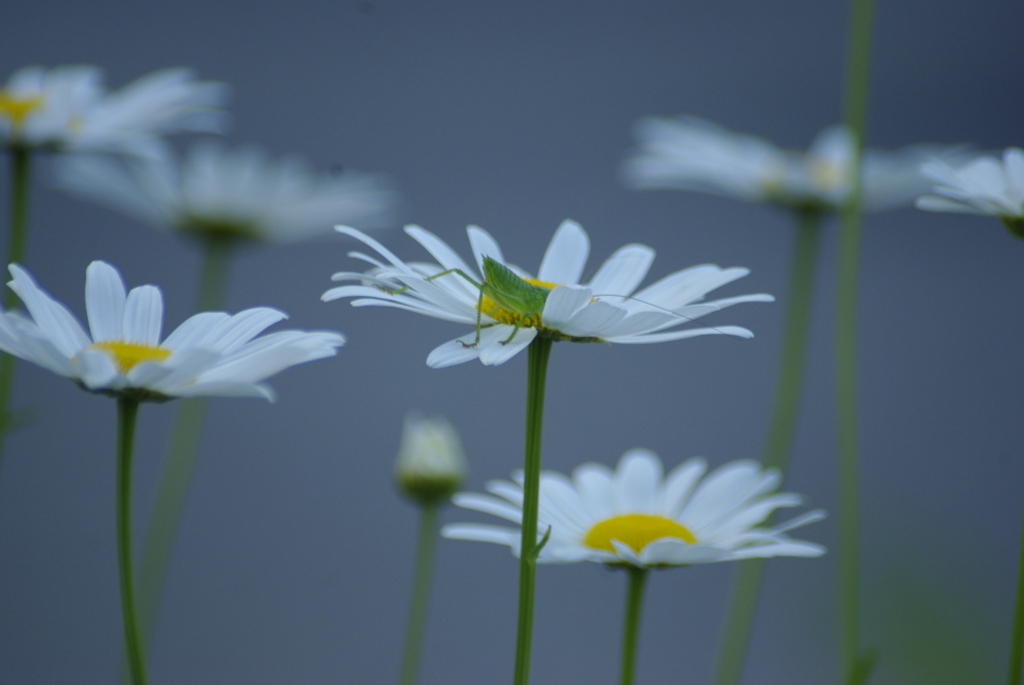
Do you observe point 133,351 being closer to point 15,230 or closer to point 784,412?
point 15,230

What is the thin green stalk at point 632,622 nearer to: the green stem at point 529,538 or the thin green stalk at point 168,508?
the green stem at point 529,538

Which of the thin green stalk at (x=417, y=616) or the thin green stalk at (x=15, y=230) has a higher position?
the thin green stalk at (x=15, y=230)

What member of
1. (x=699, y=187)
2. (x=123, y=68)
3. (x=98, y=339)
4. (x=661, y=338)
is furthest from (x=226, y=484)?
(x=661, y=338)

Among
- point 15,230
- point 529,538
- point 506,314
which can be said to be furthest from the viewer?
point 15,230

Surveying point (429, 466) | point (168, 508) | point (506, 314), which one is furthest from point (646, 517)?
point (168, 508)

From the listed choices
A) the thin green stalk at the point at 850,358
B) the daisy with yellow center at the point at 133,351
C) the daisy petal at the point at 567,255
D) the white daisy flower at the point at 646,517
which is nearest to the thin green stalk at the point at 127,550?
the daisy with yellow center at the point at 133,351

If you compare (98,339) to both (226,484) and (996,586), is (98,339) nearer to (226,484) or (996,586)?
(996,586)

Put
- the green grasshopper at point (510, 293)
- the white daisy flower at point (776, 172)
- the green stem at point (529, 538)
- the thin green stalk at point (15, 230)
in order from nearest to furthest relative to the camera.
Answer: the green stem at point (529, 538) < the green grasshopper at point (510, 293) < the thin green stalk at point (15, 230) < the white daisy flower at point (776, 172)
